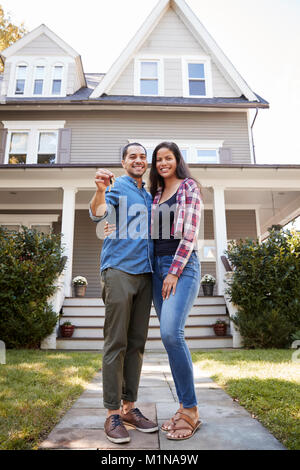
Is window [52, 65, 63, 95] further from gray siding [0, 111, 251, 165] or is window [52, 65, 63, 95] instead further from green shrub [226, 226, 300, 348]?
green shrub [226, 226, 300, 348]

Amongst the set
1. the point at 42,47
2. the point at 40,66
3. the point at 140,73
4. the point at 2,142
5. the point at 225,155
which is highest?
the point at 42,47

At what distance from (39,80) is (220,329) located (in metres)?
9.96

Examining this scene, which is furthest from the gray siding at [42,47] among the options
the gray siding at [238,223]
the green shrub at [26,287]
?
the green shrub at [26,287]

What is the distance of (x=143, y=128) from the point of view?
1090 centimetres

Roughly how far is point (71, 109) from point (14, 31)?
30.2ft

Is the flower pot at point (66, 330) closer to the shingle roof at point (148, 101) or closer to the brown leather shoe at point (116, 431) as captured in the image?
the brown leather shoe at point (116, 431)

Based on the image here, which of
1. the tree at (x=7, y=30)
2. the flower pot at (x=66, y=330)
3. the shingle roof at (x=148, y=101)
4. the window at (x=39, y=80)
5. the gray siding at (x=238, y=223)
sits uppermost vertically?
the tree at (x=7, y=30)

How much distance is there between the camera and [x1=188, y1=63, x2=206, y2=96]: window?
1138 centimetres

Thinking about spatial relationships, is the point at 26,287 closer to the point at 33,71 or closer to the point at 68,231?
the point at 68,231

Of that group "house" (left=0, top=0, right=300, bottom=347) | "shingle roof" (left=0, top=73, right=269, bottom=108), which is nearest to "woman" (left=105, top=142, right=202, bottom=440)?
"house" (left=0, top=0, right=300, bottom=347)

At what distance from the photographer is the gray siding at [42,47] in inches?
457

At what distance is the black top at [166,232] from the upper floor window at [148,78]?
998 centimetres

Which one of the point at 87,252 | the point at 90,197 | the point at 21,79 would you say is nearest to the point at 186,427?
the point at 90,197
